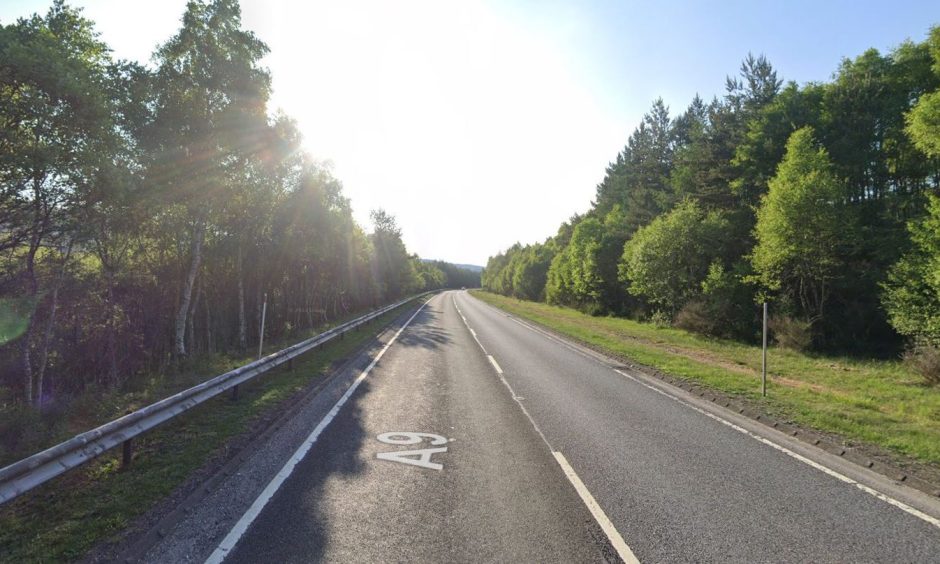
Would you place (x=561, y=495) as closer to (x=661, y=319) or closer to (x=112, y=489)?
(x=112, y=489)

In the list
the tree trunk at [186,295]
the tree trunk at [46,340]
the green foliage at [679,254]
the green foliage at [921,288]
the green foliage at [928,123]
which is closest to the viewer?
the tree trunk at [46,340]

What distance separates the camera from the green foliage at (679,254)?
25.7 m

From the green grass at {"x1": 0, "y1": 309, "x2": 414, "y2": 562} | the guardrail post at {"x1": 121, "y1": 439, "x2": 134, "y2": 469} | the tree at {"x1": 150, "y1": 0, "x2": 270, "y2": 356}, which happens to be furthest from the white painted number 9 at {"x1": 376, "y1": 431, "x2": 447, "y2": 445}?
the tree at {"x1": 150, "y1": 0, "x2": 270, "y2": 356}

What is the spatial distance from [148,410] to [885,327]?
991 inches

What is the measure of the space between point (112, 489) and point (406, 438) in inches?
133

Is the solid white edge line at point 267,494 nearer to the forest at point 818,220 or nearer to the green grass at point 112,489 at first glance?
the green grass at point 112,489

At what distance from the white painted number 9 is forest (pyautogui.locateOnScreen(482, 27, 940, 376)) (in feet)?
44.0

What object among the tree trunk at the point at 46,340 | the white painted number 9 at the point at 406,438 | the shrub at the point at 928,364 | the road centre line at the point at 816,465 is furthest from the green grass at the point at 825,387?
the tree trunk at the point at 46,340

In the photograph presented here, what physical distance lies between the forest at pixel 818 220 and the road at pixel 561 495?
10322 mm

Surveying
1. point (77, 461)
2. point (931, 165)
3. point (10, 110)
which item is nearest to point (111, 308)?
point (10, 110)

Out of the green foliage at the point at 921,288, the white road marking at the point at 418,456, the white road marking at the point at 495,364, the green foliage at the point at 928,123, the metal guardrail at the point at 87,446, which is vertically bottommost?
the white road marking at the point at 495,364

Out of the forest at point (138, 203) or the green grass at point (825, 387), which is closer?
the green grass at point (825, 387)

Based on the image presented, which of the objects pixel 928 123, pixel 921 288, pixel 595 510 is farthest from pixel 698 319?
pixel 595 510

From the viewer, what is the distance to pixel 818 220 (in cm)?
1841
